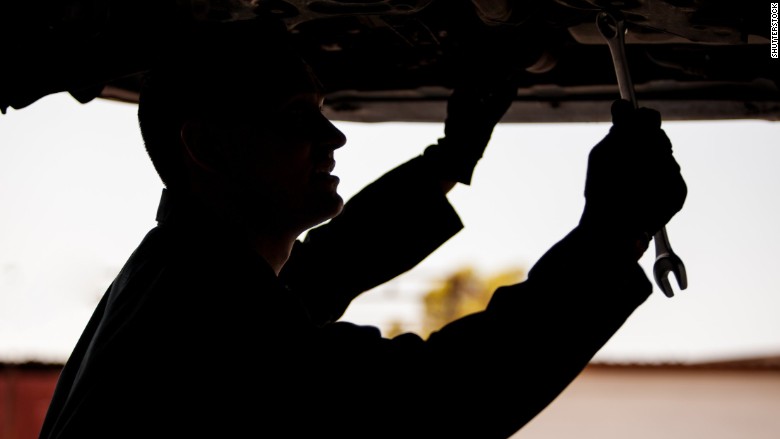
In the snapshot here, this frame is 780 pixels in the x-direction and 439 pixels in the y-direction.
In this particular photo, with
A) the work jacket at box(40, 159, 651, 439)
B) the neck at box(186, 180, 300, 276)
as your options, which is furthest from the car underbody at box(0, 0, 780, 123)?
the work jacket at box(40, 159, 651, 439)

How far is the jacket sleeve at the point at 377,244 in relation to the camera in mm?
1948

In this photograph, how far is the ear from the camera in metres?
1.58

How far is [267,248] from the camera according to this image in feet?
5.12

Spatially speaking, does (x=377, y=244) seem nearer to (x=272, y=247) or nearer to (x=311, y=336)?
(x=272, y=247)

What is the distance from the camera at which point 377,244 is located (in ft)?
6.55

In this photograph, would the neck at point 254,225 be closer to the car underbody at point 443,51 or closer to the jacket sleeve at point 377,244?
the car underbody at point 443,51

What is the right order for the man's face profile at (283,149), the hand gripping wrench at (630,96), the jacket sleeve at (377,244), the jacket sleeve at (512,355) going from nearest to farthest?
1. the jacket sleeve at (512,355)
2. the hand gripping wrench at (630,96)
3. the man's face profile at (283,149)
4. the jacket sleeve at (377,244)

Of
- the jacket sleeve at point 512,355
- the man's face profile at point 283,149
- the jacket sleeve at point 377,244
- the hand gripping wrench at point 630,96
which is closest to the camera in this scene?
the jacket sleeve at point 512,355

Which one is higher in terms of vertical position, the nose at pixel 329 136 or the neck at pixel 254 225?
the nose at pixel 329 136

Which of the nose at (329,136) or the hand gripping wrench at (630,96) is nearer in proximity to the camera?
the hand gripping wrench at (630,96)

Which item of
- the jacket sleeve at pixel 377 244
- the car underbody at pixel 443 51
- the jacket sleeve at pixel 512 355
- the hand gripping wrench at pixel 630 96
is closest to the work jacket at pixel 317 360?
the jacket sleeve at pixel 512 355

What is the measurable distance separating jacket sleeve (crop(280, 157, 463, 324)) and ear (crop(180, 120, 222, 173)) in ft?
1.47

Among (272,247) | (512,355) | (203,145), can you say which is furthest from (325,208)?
(512,355)

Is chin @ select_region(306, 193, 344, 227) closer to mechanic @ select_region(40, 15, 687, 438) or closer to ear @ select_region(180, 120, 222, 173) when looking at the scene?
mechanic @ select_region(40, 15, 687, 438)
